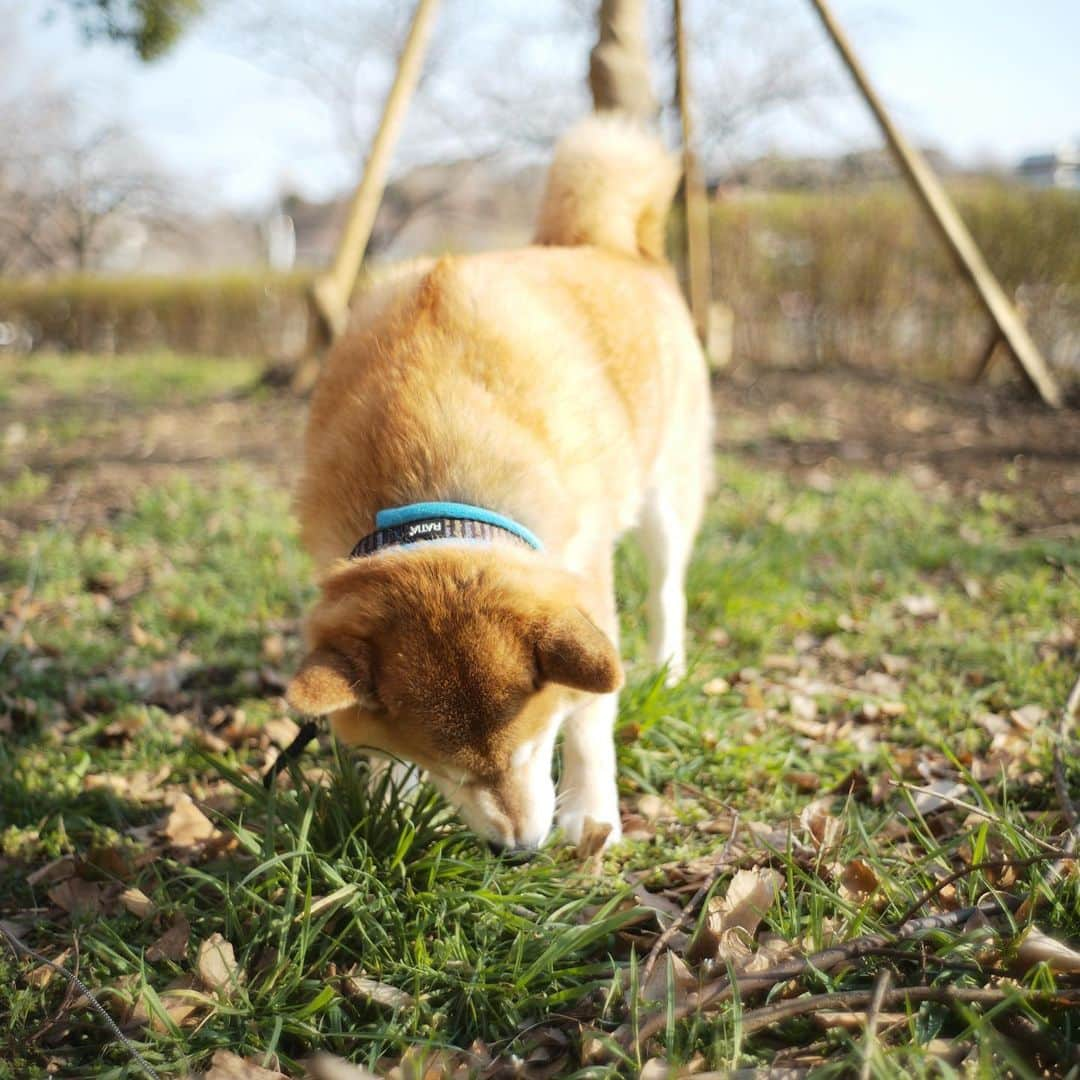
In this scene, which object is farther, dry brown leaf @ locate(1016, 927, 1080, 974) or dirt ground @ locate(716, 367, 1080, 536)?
dirt ground @ locate(716, 367, 1080, 536)

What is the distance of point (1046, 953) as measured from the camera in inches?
67.0

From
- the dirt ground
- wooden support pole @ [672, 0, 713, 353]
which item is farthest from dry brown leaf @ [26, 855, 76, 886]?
wooden support pole @ [672, 0, 713, 353]

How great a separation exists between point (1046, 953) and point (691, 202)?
589cm

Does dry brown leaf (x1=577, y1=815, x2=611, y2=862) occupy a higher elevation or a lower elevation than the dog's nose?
lower

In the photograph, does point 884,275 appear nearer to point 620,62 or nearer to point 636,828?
point 620,62

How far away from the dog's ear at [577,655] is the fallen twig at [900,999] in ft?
2.21

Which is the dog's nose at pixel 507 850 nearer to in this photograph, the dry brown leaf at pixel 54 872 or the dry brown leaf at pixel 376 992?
the dry brown leaf at pixel 376 992

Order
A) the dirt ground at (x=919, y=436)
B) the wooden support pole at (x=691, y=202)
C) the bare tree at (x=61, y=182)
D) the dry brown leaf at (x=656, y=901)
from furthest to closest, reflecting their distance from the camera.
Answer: the bare tree at (x=61, y=182), the wooden support pole at (x=691, y=202), the dirt ground at (x=919, y=436), the dry brown leaf at (x=656, y=901)

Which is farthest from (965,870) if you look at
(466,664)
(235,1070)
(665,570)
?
(665,570)

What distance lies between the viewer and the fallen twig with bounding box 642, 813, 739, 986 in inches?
72.3

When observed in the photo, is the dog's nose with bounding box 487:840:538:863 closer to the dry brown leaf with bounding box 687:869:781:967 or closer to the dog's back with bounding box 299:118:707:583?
the dry brown leaf with bounding box 687:869:781:967

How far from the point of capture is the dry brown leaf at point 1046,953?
5.51 feet

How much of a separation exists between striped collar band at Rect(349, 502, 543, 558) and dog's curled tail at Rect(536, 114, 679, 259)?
77.6 inches

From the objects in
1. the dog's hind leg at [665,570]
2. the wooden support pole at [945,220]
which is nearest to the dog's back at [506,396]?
the dog's hind leg at [665,570]
